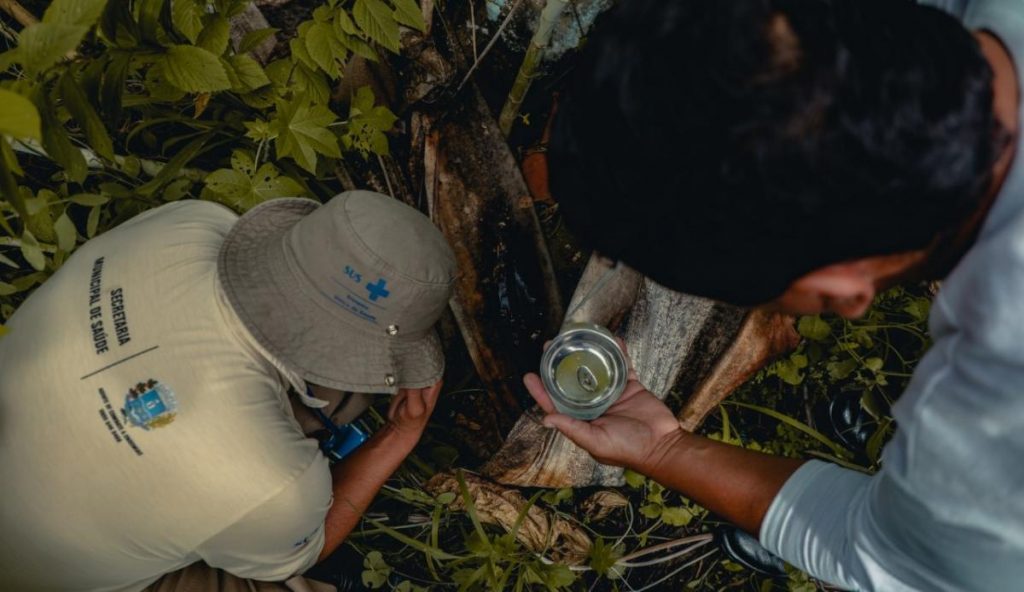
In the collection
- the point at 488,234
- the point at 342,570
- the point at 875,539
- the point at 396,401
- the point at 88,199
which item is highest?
the point at 88,199

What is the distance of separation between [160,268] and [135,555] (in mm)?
846

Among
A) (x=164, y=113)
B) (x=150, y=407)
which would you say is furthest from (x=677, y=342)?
(x=164, y=113)

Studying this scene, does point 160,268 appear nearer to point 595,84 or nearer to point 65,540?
point 65,540

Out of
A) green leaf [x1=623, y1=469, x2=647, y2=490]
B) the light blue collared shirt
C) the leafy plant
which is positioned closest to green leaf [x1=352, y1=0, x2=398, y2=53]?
the leafy plant

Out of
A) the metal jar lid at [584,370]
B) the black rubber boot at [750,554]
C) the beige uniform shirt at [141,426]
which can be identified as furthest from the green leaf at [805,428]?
the beige uniform shirt at [141,426]

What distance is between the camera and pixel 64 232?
2244 mm

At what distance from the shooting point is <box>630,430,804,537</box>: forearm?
1962mm

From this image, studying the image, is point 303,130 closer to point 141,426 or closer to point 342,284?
point 342,284

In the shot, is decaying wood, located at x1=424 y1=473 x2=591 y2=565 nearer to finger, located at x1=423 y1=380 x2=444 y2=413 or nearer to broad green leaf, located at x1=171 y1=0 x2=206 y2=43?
finger, located at x1=423 y1=380 x2=444 y2=413

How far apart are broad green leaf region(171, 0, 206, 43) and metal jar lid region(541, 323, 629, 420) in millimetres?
1513

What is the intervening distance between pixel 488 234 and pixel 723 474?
1187 millimetres

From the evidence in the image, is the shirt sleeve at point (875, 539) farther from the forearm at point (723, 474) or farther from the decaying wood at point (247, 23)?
the decaying wood at point (247, 23)

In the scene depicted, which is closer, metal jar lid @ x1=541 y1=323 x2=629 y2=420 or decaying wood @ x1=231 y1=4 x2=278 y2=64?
metal jar lid @ x1=541 y1=323 x2=629 y2=420

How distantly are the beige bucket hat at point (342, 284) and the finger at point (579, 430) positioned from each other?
568 mm
